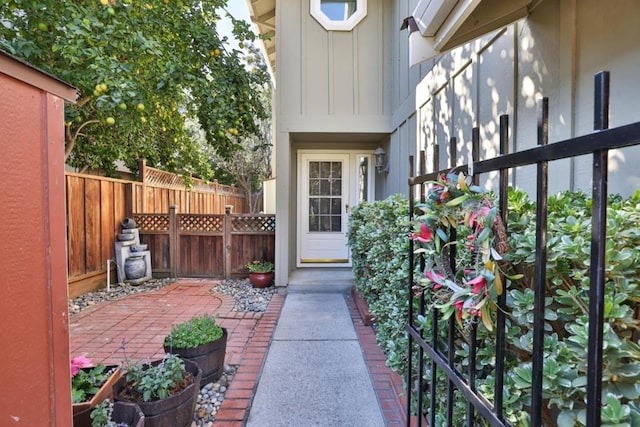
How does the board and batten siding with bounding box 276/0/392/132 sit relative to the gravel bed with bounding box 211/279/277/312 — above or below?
above

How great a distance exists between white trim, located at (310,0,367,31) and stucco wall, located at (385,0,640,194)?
2.64 metres

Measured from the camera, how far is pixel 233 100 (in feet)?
14.4

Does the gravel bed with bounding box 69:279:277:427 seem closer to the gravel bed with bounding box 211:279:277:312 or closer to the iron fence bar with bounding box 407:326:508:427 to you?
the gravel bed with bounding box 211:279:277:312

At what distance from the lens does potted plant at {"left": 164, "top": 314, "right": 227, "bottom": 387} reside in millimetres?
2367

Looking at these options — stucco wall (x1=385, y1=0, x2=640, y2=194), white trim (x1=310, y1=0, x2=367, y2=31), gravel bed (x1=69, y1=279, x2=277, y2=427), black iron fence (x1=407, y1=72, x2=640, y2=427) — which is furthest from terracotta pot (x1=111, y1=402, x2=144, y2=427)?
white trim (x1=310, y1=0, x2=367, y2=31)

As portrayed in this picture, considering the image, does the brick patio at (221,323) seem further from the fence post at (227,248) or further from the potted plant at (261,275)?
the fence post at (227,248)

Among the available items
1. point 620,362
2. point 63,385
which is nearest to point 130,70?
point 63,385

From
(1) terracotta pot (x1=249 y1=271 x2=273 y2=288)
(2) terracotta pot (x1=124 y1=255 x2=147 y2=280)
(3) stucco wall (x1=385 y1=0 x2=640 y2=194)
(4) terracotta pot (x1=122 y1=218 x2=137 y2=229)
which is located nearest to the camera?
(3) stucco wall (x1=385 y1=0 x2=640 y2=194)

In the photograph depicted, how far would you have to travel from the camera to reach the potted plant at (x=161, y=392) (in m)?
1.77

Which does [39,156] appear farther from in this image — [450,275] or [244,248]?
[244,248]

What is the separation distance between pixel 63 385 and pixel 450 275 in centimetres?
136

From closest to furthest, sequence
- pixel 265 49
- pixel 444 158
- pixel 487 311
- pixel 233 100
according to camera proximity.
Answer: pixel 487 311 → pixel 444 158 → pixel 233 100 → pixel 265 49

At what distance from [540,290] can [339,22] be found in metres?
5.41

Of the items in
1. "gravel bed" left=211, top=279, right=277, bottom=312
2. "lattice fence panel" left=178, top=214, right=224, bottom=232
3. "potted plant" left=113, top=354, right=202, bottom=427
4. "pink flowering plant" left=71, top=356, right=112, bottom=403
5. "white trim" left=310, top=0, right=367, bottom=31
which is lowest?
"gravel bed" left=211, top=279, right=277, bottom=312
